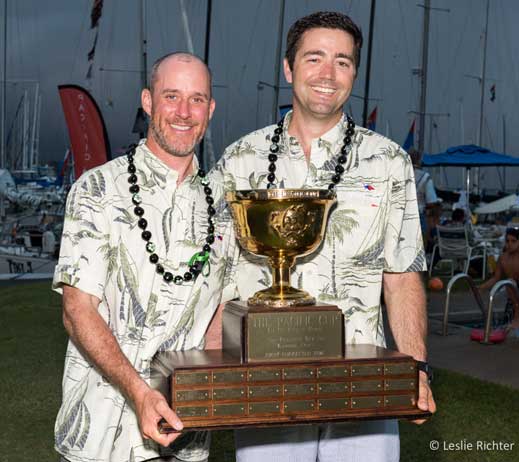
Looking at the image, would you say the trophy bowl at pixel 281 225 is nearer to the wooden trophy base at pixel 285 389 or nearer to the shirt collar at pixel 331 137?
the wooden trophy base at pixel 285 389

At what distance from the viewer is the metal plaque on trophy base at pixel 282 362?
2582 mm

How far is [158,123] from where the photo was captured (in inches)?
117

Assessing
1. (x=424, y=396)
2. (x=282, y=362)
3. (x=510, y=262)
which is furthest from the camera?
(x=510, y=262)

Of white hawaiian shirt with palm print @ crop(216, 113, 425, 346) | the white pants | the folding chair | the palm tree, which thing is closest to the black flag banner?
the folding chair

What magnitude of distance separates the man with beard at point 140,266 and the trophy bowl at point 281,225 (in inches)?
9.3

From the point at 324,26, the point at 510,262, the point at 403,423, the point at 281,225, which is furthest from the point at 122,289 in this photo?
the point at 510,262

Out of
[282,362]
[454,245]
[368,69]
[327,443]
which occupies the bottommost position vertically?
[454,245]

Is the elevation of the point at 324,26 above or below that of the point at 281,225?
above

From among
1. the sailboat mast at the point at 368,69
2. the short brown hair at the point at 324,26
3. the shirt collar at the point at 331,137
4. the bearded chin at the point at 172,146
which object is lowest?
the bearded chin at the point at 172,146

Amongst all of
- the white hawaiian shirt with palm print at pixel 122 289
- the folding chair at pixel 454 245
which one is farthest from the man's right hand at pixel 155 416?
the folding chair at pixel 454 245

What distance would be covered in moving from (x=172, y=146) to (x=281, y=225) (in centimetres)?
47

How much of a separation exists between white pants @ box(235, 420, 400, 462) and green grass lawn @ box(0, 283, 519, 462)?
2.86m

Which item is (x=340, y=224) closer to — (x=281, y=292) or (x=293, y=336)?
(x=281, y=292)

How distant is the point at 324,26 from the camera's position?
307cm
